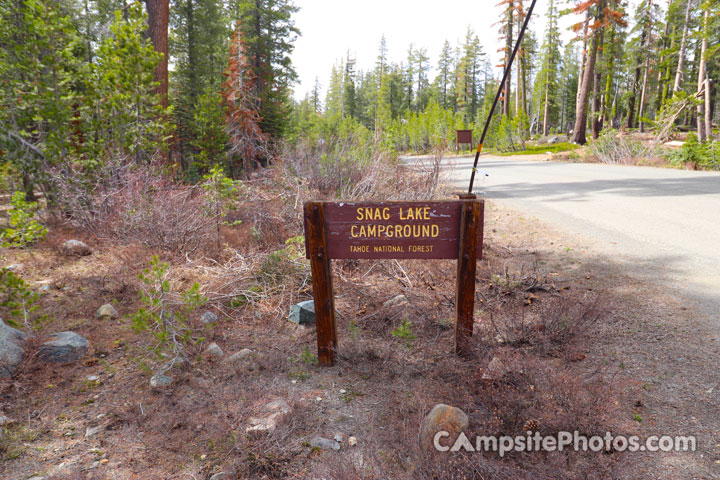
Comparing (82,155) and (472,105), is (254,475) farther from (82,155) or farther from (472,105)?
(472,105)

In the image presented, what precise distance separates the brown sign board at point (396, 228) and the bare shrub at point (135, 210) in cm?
363

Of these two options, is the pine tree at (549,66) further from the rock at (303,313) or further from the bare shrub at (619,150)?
the rock at (303,313)

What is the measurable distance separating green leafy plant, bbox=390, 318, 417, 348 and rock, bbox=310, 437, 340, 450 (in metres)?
1.23

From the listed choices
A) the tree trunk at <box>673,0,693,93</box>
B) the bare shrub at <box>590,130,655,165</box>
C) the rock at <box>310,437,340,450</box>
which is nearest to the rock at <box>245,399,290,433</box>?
the rock at <box>310,437,340,450</box>

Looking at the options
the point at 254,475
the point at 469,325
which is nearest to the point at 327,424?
the point at 254,475

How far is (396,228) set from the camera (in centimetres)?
312

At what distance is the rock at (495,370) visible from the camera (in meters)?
2.79

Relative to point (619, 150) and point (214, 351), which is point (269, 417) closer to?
point (214, 351)

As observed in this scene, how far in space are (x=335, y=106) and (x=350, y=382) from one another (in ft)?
267

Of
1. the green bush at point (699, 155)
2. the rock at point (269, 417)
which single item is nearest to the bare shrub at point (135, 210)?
the rock at point (269, 417)

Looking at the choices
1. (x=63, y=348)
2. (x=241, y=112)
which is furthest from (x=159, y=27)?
(x=63, y=348)

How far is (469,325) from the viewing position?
3291mm

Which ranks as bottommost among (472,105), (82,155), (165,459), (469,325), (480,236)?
(165,459)

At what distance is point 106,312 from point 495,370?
3871mm
